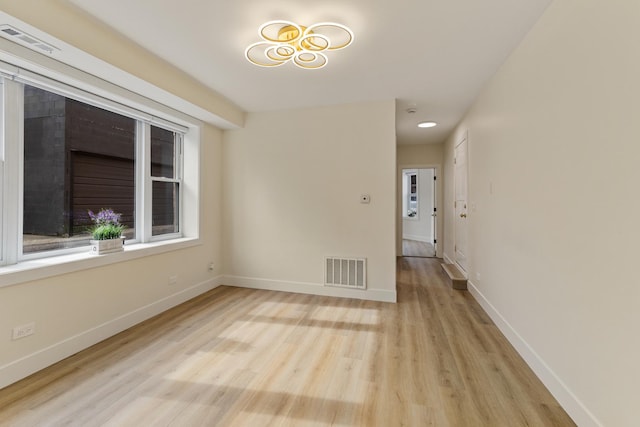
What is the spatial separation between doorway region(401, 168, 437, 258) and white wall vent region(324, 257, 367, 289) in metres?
4.16

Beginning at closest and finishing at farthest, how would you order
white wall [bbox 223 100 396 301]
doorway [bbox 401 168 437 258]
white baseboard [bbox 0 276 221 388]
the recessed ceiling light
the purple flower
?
white baseboard [bbox 0 276 221 388] < the purple flower < white wall [bbox 223 100 396 301] < the recessed ceiling light < doorway [bbox 401 168 437 258]

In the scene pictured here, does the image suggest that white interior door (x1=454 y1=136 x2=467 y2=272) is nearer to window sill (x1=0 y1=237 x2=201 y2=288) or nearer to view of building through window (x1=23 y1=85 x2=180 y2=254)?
→ window sill (x1=0 y1=237 x2=201 y2=288)

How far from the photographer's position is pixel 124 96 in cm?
275

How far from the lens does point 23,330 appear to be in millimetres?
2025

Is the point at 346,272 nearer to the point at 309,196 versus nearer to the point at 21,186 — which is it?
the point at 309,196

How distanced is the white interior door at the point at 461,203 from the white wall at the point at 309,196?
1431mm

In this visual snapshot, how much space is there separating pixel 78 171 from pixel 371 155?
3.10 m

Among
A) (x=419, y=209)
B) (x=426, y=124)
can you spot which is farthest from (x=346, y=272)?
(x=419, y=209)

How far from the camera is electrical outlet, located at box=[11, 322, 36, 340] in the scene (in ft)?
6.50

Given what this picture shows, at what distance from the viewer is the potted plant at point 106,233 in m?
2.64

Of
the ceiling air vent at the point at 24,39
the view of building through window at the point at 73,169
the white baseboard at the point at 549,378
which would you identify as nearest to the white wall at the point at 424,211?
the white baseboard at the point at 549,378

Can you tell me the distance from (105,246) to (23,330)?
2.72 ft

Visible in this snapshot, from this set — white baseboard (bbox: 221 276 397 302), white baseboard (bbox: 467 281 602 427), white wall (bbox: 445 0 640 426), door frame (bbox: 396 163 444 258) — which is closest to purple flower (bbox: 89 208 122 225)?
white baseboard (bbox: 221 276 397 302)

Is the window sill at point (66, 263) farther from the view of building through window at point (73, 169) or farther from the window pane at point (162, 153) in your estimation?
the window pane at point (162, 153)
